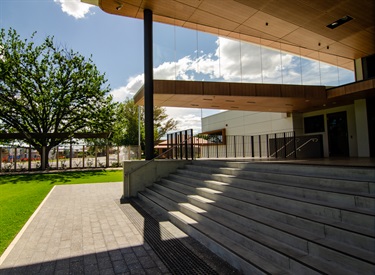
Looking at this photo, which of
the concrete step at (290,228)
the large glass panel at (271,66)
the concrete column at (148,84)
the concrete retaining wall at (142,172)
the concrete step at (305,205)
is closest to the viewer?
the concrete step at (290,228)

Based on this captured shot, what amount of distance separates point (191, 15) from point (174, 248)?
29.7ft

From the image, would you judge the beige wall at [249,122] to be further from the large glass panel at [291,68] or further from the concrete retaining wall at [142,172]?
the concrete retaining wall at [142,172]

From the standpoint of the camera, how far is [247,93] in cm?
1148

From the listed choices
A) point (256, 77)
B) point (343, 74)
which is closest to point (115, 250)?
point (256, 77)

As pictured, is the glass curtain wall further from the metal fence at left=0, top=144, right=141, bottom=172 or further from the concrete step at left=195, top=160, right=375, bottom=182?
the metal fence at left=0, top=144, right=141, bottom=172

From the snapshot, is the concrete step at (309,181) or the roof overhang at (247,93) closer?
the concrete step at (309,181)

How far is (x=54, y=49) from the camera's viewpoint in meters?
24.2

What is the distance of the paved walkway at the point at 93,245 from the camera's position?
3.98 meters

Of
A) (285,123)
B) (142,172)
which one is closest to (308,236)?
(142,172)

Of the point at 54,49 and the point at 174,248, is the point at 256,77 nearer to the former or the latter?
the point at 174,248

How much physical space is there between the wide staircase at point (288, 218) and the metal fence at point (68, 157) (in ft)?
55.8

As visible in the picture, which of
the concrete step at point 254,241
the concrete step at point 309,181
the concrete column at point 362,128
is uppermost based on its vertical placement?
the concrete column at point 362,128

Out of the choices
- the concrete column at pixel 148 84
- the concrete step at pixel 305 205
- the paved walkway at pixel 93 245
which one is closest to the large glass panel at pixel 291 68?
the concrete column at pixel 148 84

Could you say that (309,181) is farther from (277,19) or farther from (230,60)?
(230,60)
